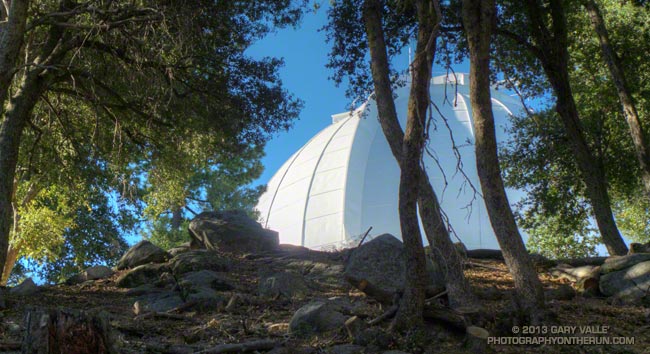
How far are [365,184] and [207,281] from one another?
1949 centimetres

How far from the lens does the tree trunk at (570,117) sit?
46.7ft

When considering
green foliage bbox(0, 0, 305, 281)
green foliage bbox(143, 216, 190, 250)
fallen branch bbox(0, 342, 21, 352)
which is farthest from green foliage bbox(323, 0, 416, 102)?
green foliage bbox(143, 216, 190, 250)

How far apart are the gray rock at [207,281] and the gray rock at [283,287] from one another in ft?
2.86

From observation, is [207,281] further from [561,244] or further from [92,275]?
[561,244]

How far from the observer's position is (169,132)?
1731 centimetres

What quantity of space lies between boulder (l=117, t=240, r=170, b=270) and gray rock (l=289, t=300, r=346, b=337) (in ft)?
25.5

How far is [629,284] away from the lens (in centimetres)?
1140

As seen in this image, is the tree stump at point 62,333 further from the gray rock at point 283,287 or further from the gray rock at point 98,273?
the gray rock at point 98,273

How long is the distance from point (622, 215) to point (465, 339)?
32308 millimetres

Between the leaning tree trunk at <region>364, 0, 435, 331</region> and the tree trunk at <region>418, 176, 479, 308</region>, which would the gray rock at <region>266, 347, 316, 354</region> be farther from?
the tree trunk at <region>418, 176, 479, 308</region>

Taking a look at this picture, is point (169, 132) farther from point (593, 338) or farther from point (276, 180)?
point (276, 180)

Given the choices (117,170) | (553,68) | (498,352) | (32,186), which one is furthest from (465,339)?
(32,186)

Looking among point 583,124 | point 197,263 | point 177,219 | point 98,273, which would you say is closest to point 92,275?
point 98,273

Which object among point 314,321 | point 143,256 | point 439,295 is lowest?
point 314,321
